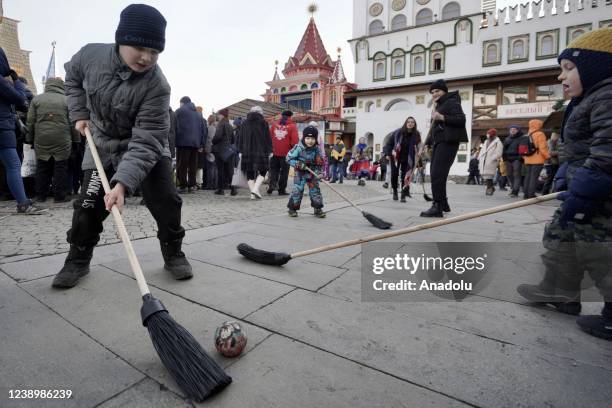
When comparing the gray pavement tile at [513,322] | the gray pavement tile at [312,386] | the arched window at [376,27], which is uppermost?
the arched window at [376,27]

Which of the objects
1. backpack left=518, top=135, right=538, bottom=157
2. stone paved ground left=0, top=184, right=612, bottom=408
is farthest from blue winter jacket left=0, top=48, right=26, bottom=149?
backpack left=518, top=135, right=538, bottom=157

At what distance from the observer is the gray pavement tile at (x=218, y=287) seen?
6.94 ft

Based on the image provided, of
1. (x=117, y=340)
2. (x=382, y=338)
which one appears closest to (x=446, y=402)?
(x=382, y=338)

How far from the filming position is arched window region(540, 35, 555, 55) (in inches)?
865

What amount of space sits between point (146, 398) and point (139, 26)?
190cm

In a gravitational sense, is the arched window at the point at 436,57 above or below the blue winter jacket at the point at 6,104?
above

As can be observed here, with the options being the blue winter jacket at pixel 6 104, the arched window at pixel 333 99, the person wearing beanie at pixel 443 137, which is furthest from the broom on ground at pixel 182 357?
the arched window at pixel 333 99

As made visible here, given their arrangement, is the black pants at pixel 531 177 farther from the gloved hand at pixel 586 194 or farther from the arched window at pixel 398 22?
the arched window at pixel 398 22

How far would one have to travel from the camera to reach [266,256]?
285 centimetres

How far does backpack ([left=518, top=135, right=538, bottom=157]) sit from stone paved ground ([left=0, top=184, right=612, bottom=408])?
607cm

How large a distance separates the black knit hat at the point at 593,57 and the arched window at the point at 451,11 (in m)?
27.6

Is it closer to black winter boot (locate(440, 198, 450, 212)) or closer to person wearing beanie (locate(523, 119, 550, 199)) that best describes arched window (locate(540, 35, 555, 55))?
person wearing beanie (locate(523, 119, 550, 199))

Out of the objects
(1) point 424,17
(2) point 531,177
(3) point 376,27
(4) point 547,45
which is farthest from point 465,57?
(2) point 531,177

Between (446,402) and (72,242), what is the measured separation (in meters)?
2.36
